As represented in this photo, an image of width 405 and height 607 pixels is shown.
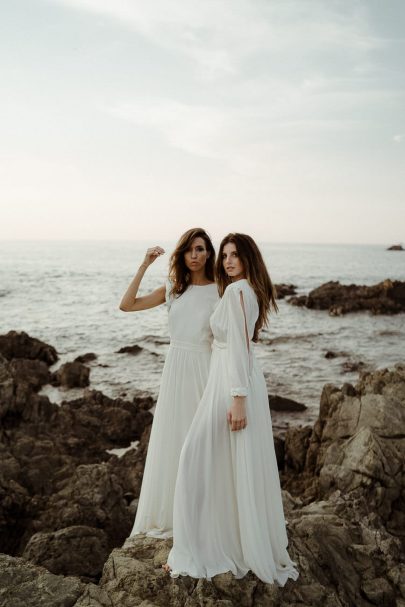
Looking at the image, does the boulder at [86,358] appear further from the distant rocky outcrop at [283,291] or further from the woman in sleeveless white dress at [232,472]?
the distant rocky outcrop at [283,291]

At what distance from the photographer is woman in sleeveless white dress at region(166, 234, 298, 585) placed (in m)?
3.80

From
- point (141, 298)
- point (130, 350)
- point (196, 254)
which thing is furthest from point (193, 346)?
point (130, 350)

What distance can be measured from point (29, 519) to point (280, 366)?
14175 millimetres

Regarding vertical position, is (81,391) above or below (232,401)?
A: below

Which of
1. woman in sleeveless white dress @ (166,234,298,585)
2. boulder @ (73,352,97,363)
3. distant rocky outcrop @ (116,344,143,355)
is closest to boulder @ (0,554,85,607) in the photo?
woman in sleeveless white dress @ (166,234,298,585)

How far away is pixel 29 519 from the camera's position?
6.31 meters

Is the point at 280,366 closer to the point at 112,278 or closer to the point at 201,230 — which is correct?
the point at 201,230

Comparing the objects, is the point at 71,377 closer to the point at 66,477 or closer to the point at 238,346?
the point at 66,477

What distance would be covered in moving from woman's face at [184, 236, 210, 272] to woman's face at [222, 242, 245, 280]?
1.99ft

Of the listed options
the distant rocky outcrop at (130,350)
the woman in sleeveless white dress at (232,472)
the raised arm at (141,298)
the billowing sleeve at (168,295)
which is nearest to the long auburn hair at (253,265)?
the woman in sleeveless white dress at (232,472)

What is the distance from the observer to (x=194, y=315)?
15.1ft

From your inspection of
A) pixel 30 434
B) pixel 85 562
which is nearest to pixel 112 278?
pixel 30 434

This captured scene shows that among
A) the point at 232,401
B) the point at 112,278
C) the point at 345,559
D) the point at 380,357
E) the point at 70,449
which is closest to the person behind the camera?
the point at 232,401

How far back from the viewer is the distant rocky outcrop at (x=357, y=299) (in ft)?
119
